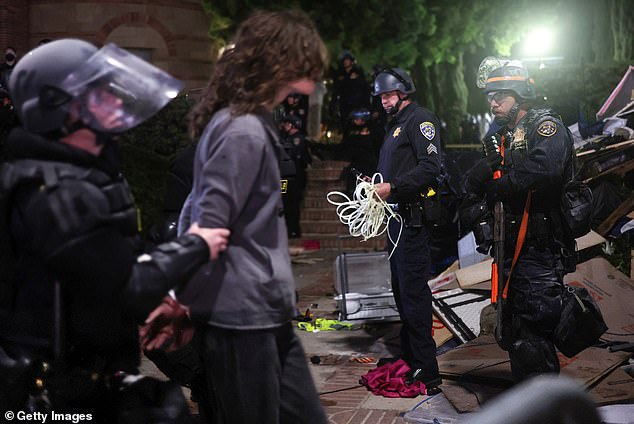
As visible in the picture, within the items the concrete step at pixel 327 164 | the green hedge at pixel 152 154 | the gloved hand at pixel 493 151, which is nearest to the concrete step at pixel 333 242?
the concrete step at pixel 327 164

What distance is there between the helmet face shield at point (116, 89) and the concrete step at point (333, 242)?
35.2ft

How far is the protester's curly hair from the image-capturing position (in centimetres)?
306

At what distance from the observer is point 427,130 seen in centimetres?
623

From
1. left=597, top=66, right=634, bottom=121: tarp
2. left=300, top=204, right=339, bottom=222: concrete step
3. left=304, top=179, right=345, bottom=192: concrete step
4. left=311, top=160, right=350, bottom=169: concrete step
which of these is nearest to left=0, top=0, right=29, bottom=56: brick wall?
left=311, top=160, right=350, bottom=169: concrete step

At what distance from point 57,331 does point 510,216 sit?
3442mm

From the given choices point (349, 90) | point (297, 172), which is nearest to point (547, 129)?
point (297, 172)

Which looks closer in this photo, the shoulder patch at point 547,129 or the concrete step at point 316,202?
the shoulder patch at point 547,129

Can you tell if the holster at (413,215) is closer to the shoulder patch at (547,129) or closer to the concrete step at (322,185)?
the shoulder patch at (547,129)

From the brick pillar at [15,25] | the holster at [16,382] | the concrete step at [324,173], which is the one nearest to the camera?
the holster at [16,382]

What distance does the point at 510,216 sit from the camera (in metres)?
5.50

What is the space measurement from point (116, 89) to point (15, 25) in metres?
15.9

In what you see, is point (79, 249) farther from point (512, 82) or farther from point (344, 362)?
point (344, 362)

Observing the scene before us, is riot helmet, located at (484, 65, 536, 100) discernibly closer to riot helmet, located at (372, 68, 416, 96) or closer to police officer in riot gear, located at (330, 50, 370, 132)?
riot helmet, located at (372, 68, 416, 96)

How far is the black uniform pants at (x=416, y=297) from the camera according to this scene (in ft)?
20.5
